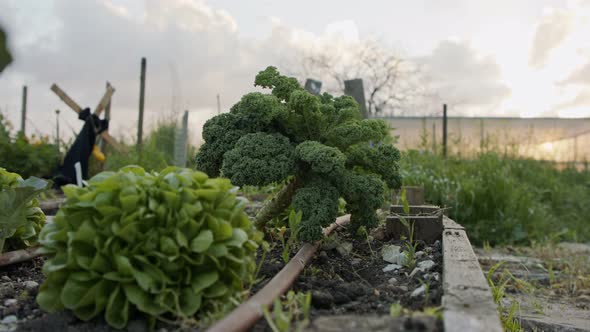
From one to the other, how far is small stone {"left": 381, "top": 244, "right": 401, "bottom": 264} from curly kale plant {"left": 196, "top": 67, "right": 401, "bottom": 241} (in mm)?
177

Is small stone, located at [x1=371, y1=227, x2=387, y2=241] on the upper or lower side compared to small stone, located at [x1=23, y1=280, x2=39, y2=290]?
upper

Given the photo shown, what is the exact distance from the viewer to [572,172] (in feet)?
37.2

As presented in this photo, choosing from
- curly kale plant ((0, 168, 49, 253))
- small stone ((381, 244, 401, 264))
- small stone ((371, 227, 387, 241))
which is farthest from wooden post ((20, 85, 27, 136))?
small stone ((381, 244, 401, 264))

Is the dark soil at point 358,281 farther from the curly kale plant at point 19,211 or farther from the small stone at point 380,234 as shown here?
the curly kale plant at point 19,211

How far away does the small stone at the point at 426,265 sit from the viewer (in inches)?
102

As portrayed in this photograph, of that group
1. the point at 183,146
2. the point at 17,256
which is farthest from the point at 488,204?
the point at 17,256

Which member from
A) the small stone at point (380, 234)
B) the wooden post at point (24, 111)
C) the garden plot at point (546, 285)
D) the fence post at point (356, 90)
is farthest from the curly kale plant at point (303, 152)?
the wooden post at point (24, 111)

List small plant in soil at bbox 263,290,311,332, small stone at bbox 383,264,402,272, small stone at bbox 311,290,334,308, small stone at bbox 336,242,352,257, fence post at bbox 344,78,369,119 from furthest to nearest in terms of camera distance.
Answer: fence post at bbox 344,78,369,119
small stone at bbox 336,242,352,257
small stone at bbox 383,264,402,272
small stone at bbox 311,290,334,308
small plant in soil at bbox 263,290,311,332

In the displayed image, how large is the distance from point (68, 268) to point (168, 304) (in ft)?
1.33

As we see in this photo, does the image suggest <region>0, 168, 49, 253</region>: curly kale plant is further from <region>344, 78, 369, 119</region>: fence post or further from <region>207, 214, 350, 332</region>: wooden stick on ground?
<region>344, 78, 369, 119</region>: fence post

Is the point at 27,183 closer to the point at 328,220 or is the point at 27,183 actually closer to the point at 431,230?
→ the point at 328,220

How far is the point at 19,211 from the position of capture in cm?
278

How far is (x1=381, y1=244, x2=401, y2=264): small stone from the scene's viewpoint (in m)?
2.79

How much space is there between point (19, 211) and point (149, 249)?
1.34 metres
